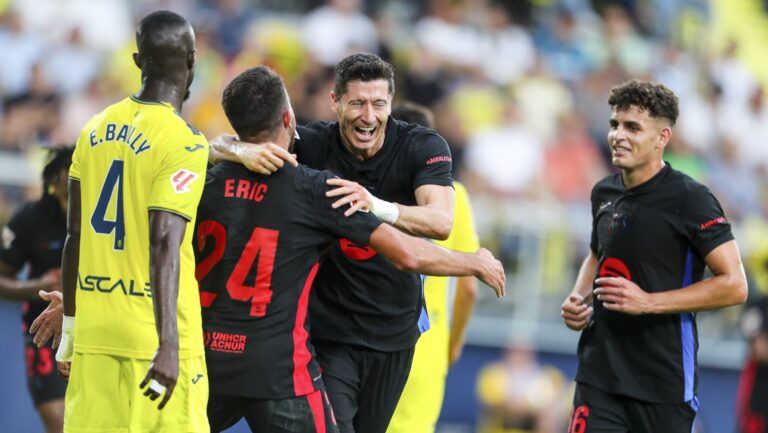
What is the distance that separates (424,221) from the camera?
5.02 meters

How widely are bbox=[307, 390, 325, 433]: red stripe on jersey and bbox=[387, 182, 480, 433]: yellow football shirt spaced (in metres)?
1.97

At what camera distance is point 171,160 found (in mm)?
4066

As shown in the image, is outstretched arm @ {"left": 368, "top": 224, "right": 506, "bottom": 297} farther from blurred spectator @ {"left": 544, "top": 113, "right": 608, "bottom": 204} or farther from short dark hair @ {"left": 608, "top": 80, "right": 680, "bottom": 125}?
blurred spectator @ {"left": 544, "top": 113, "right": 608, "bottom": 204}

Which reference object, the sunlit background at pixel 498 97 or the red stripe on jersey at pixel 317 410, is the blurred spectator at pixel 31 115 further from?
the red stripe on jersey at pixel 317 410

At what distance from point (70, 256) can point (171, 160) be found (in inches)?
24.4

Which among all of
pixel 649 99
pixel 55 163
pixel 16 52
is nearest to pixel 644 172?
pixel 649 99

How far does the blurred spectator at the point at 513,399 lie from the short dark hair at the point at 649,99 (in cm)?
597

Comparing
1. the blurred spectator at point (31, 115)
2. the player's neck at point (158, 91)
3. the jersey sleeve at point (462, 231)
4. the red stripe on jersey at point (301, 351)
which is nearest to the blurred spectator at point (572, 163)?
the blurred spectator at point (31, 115)

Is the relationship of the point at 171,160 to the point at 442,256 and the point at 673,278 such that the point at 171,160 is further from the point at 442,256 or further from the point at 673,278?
the point at 673,278

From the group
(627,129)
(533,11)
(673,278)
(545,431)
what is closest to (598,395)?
(673,278)

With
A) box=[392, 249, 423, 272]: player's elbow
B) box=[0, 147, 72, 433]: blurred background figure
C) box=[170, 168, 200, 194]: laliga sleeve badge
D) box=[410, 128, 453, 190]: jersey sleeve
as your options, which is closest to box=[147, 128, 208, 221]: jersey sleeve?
box=[170, 168, 200, 194]: laliga sleeve badge

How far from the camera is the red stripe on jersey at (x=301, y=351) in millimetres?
4570

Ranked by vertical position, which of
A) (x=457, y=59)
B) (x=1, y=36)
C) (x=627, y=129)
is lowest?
(x=627, y=129)

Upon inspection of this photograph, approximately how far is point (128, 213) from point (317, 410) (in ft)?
3.90
